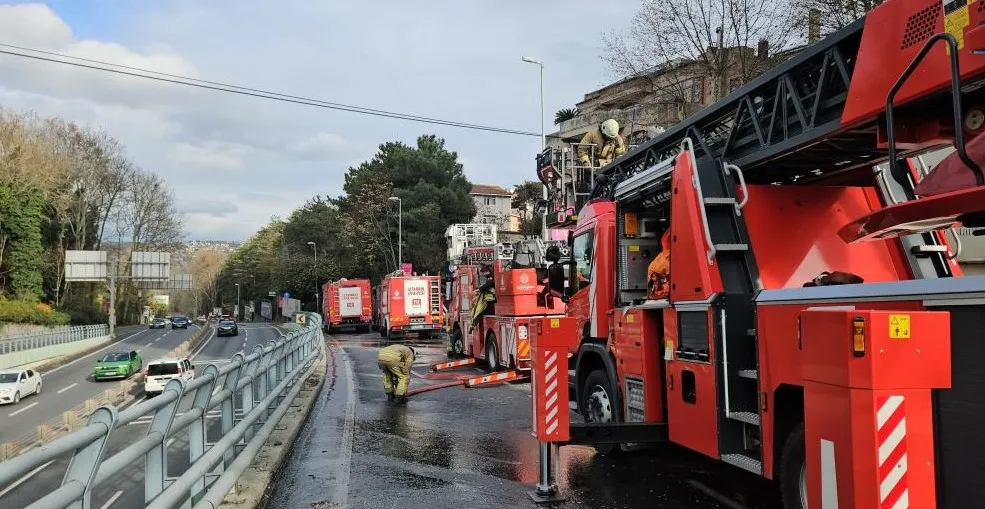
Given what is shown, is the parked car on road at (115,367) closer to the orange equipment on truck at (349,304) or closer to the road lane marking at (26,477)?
the orange equipment on truck at (349,304)

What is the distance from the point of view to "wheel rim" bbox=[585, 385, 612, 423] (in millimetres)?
7490

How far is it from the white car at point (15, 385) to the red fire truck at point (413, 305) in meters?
14.7

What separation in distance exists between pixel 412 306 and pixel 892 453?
99.4ft

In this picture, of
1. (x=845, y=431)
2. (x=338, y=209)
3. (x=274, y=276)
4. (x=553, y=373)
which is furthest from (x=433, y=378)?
(x=274, y=276)

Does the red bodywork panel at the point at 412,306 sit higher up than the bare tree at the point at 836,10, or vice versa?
the bare tree at the point at 836,10

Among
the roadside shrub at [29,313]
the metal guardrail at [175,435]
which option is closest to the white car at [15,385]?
the roadside shrub at [29,313]

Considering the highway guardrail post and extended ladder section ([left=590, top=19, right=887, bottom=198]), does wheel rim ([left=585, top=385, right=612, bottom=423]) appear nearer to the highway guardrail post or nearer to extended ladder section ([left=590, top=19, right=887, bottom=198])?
extended ladder section ([left=590, top=19, right=887, bottom=198])

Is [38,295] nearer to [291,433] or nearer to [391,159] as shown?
[391,159]

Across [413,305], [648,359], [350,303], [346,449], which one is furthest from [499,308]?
[350,303]

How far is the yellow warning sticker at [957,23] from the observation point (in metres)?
3.60

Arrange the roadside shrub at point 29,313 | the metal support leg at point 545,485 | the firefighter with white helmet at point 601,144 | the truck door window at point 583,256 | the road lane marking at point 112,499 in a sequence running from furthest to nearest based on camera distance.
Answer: the roadside shrub at point 29,313
the firefighter with white helmet at point 601,144
the truck door window at point 583,256
the metal support leg at point 545,485
the road lane marking at point 112,499

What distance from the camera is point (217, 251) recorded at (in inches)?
5453

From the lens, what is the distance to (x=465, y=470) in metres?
7.31

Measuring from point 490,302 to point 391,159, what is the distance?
43.7 meters
